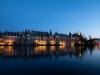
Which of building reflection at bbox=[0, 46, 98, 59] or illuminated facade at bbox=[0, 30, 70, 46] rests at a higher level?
illuminated facade at bbox=[0, 30, 70, 46]

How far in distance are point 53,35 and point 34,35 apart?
749 inches

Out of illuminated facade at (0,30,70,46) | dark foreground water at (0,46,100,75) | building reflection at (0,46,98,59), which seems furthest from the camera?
illuminated facade at (0,30,70,46)

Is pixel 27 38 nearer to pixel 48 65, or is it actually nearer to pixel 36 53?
pixel 36 53

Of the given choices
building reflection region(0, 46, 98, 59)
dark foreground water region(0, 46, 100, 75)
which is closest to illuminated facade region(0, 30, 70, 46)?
building reflection region(0, 46, 98, 59)

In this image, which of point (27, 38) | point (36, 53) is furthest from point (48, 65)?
point (27, 38)

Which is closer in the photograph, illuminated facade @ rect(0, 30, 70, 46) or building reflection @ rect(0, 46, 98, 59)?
building reflection @ rect(0, 46, 98, 59)

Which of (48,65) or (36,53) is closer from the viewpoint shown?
(48,65)

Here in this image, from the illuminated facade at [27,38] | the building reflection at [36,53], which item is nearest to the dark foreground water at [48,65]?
the building reflection at [36,53]

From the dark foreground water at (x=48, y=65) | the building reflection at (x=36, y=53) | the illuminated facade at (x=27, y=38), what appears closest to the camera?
the dark foreground water at (x=48, y=65)

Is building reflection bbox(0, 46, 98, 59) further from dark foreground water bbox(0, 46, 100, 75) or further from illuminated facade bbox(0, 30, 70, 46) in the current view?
illuminated facade bbox(0, 30, 70, 46)

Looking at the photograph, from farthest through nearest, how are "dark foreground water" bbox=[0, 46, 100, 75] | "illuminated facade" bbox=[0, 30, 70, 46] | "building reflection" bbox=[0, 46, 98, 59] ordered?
"illuminated facade" bbox=[0, 30, 70, 46] → "building reflection" bbox=[0, 46, 98, 59] → "dark foreground water" bbox=[0, 46, 100, 75]

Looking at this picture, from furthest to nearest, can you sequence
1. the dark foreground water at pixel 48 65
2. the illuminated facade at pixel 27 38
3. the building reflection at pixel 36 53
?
the illuminated facade at pixel 27 38
the building reflection at pixel 36 53
the dark foreground water at pixel 48 65

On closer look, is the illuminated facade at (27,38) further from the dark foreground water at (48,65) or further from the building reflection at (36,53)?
the dark foreground water at (48,65)

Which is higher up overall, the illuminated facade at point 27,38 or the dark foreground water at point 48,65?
the illuminated facade at point 27,38
